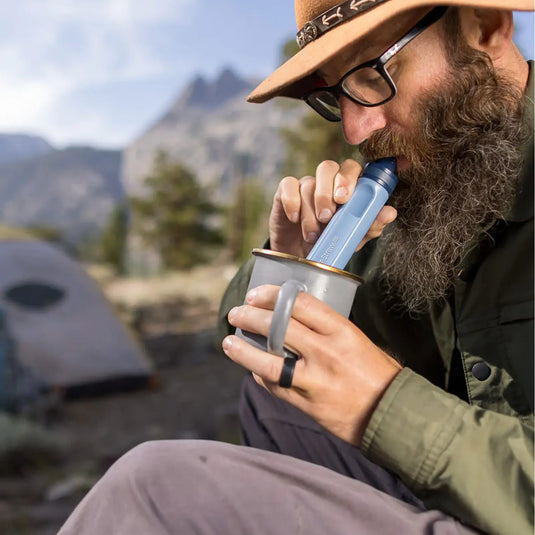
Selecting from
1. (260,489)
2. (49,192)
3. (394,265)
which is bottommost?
(49,192)

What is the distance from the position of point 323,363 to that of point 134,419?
4491 mm

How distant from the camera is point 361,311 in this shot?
1.57 metres

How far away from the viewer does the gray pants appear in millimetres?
965

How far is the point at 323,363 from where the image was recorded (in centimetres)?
94

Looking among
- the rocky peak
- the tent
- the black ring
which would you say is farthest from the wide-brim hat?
the rocky peak

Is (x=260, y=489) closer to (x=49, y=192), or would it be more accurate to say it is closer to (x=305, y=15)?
(x=305, y=15)

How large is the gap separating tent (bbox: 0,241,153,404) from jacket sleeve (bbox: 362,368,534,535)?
14.8 feet

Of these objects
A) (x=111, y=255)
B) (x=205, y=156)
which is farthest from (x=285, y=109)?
(x=205, y=156)

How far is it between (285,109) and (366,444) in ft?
42.3

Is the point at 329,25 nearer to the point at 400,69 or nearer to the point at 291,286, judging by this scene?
the point at 400,69

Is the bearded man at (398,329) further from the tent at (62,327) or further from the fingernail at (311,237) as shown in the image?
the tent at (62,327)

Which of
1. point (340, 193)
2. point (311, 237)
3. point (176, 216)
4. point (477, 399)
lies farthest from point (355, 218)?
point (176, 216)

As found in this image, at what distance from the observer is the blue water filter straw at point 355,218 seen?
3.72 feet

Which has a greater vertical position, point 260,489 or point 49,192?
point 260,489
